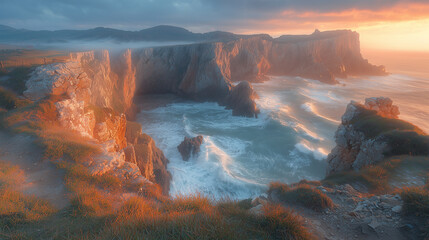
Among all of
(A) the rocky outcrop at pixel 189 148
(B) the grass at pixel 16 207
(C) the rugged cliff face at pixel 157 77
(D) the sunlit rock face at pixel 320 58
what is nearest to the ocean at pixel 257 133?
(A) the rocky outcrop at pixel 189 148

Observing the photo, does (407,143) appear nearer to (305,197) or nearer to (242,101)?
(305,197)

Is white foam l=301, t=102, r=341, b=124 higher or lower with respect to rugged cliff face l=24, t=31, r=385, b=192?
lower

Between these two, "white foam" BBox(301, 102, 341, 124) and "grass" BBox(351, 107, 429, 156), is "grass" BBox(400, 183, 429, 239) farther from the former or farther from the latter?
"white foam" BBox(301, 102, 341, 124)

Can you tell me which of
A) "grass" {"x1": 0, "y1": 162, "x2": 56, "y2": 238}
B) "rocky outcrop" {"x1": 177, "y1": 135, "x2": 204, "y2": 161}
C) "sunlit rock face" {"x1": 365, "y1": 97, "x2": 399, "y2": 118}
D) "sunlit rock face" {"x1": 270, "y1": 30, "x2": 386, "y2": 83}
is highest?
"sunlit rock face" {"x1": 270, "y1": 30, "x2": 386, "y2": 83}

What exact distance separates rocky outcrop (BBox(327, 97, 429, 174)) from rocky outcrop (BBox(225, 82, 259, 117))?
15.5 meters

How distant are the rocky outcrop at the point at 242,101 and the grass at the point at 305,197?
69.2 feet

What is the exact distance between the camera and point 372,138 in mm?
9531

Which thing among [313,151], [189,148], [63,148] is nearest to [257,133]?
[313,151]

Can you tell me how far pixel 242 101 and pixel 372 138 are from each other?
19.8m

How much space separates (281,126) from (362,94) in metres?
26.1

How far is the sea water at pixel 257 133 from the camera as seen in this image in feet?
48.6

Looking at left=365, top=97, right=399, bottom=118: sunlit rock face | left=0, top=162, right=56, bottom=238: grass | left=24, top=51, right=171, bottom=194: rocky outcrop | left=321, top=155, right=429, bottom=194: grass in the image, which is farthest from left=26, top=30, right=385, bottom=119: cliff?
left=365, top=97, right=399, bottom=118: sunlit rock face

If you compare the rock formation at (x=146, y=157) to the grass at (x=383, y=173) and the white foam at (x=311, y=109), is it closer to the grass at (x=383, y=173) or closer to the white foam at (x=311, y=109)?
the grass at (x=383, y=173)

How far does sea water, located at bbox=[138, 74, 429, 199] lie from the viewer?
14.8 m
